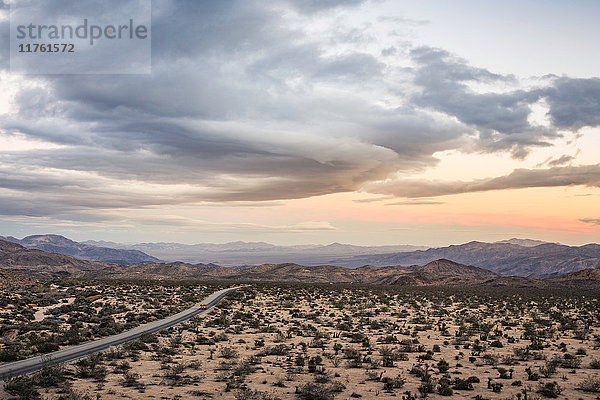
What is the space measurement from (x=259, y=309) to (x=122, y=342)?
21.2 metres

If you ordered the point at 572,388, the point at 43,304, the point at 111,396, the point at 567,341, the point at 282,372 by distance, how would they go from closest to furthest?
the point at 111,396 → the point at 572,388 → the point at 282,372 → the point at 567,341 → the point at 43,304

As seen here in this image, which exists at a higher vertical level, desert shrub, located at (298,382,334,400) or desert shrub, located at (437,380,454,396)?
desert shrub, located at (298,382,334,400)

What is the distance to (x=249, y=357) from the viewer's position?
24531 millimetres

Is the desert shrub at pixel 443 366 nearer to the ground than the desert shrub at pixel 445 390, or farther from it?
nearer to the ground

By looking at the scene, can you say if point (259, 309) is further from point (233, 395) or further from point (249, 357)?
point (233, 395)

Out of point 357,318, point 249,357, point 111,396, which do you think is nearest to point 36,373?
point 111,396

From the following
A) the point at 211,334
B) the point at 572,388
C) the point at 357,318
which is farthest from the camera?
the point at 357,318

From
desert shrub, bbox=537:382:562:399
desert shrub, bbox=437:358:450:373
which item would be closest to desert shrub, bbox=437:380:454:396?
desert shrub, bbox=437:358:450:373

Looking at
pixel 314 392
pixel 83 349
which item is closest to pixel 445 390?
pixel 314 392

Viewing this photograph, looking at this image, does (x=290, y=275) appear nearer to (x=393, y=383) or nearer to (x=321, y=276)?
(x=321, y=276)

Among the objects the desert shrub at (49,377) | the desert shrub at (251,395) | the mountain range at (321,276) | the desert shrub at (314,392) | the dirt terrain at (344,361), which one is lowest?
the mountain range at (321,276)

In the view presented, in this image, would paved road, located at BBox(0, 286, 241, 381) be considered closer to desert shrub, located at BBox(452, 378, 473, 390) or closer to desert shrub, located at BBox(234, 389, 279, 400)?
desert shrub, located at BBox(234, 389, 279, 400)

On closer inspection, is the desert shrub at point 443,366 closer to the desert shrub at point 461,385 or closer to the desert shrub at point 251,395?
the desert shrub at point 461,385

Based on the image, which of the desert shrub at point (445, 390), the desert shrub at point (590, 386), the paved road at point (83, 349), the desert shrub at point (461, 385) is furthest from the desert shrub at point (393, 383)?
the paved road at point (83, 349)
